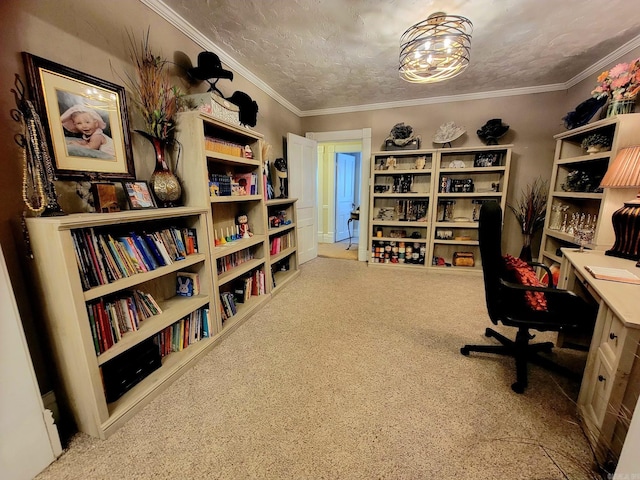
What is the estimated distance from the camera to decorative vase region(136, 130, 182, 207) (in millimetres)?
1764

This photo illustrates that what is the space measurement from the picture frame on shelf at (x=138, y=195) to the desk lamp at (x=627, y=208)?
10.5ft

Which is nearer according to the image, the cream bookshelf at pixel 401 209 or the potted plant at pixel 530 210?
the potted plant at pixel 530 210

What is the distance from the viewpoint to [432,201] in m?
3.80

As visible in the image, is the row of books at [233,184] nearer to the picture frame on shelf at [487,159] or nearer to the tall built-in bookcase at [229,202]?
the tall built-in bookcase at [229,202]

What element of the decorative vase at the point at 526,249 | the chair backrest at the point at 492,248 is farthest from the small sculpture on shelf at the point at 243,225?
the decorative vase at the point at 526,249

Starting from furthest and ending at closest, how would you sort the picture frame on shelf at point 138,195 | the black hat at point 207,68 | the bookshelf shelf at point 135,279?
the black hat at point 207,68, the picture frame on shelf at point 138,195, the bookshelf shelf at point 135,279

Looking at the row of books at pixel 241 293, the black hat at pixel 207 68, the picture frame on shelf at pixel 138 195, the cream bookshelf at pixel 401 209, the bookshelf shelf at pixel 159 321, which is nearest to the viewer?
the bookshelf shelf at pixel 159 321

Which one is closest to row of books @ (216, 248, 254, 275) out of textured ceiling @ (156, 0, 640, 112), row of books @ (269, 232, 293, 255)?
row of books @ (269, 232, 293, 255)

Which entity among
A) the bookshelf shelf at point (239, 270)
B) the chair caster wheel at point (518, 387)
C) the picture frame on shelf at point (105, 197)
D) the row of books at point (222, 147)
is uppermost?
the row of books at point (222, 147)

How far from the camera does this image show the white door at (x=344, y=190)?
19.1 ft

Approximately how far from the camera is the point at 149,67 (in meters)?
1.77

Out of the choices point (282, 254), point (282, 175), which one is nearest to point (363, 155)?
point (282, 175)

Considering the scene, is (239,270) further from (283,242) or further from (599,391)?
(599,391)

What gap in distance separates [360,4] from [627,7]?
1987 mm
